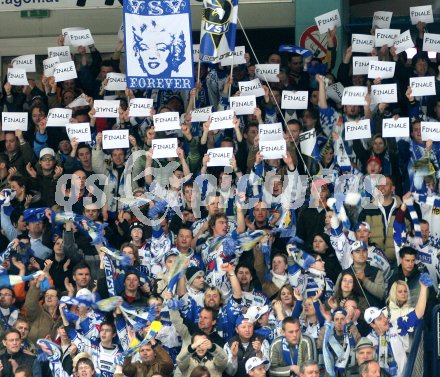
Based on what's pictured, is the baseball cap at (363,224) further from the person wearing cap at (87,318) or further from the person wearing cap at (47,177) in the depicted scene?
the person wearing cap at (47,177)

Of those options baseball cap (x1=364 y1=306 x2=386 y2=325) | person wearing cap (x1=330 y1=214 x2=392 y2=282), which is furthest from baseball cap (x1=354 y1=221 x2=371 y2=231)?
baseball cap (x1=364 y1=306 x2=386 y2=325)

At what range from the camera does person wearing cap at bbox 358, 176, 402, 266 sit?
2084 cm

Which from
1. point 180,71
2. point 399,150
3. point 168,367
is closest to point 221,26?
point 180,71

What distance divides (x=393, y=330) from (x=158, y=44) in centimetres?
531

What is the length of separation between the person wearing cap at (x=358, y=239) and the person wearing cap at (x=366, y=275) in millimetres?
126

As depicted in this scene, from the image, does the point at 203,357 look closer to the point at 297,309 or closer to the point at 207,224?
the point at 297,309

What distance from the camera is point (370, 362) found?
61.0 feet

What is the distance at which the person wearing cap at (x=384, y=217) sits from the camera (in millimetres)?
20844

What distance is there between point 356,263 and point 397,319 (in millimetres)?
1027

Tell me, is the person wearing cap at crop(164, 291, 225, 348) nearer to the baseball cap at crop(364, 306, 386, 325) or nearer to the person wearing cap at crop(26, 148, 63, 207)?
the baseball cap at crop(364, 306, 386, 325)

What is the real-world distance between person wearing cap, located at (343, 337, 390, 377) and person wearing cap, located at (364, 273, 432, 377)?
0.41 feet

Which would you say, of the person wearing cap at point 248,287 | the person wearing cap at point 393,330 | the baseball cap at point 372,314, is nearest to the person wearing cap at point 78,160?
the person wearing cap at point 248,287

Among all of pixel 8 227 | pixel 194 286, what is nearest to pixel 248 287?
pixel 194 286

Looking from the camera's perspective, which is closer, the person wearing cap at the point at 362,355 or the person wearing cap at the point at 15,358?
the person wearing cap at the point at 362,355
